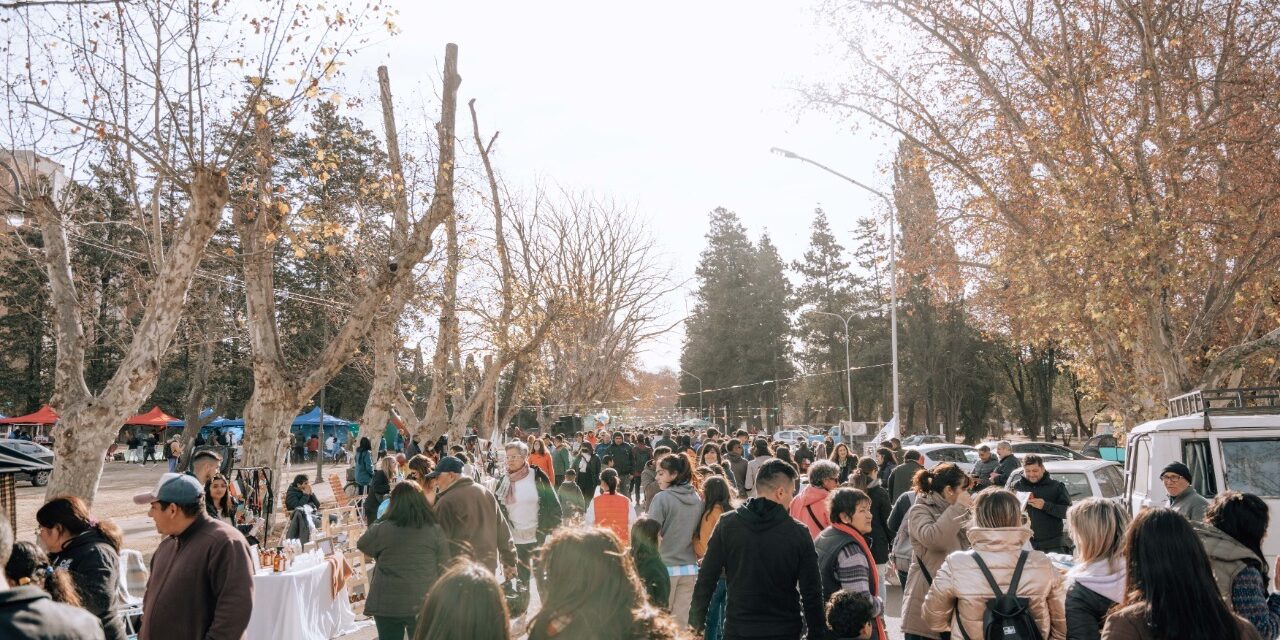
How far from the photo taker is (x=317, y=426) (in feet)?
149

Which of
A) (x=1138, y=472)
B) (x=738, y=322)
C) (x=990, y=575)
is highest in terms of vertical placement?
(x=738, y=322)

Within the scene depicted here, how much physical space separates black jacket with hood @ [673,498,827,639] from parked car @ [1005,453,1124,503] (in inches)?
316

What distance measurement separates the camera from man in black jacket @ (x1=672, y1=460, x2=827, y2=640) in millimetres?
4887

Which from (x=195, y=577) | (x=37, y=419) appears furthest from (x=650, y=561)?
(x=37, y=419)

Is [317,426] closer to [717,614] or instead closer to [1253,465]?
[717,614]

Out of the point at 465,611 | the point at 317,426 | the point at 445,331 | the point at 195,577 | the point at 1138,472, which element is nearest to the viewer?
the point at 465,611

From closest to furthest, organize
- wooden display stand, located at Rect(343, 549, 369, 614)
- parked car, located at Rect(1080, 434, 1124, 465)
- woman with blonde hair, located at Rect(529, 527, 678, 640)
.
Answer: woman with blonde hair, located at Rect(529, 527, 678, 640) → wooden display stand, located at Rect(343, 549, 369, 614) → parked car, located at Rect(1080, 434, 1124, 465)

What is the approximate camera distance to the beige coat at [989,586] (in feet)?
13.7

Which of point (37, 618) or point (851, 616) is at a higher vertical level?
point (37, 618)

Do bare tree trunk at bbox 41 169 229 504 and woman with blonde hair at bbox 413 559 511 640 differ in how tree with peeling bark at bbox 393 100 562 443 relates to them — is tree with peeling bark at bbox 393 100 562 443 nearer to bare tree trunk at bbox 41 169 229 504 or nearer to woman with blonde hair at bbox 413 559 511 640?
bare tree trunk at bbox 41 169 229 504

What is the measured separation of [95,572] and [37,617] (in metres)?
2.62

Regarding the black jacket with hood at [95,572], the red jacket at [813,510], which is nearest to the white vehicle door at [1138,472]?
the red jacket at [813,510]

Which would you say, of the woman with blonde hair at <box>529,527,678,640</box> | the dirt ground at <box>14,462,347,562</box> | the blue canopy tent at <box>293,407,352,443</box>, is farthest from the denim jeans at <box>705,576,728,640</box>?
the blue canopy tent at <box>293,407,352,443</box>

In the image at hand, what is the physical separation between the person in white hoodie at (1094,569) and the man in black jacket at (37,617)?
358 centimetres
